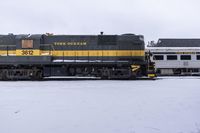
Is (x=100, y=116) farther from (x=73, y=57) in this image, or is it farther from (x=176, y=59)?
(x=176, y=59)

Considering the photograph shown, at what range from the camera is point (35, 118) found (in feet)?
20.5

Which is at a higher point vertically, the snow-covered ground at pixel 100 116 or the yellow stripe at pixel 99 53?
the yellow stripe at pixel 99 53

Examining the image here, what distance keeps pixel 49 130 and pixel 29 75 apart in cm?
1621

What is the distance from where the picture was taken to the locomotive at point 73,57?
21.2 m

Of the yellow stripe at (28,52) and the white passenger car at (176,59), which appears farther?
the white passenger car at (176,59)

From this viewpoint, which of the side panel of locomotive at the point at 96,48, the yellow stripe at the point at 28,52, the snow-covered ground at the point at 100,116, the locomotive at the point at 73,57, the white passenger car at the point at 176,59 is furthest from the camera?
the white passenger car at the point at 176,59

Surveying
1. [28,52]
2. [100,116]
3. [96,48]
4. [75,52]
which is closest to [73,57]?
[75,52]

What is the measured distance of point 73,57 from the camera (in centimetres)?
2183

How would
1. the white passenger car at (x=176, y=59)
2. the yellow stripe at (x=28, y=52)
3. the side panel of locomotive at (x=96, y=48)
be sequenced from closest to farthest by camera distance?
the yellow stripe at (x=28, y=52) → the side panel of locomotive at (x=96, y=48) → the white passenger car at (x=176, y=59)

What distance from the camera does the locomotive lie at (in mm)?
21172

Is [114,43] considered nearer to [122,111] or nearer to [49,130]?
[122,111]

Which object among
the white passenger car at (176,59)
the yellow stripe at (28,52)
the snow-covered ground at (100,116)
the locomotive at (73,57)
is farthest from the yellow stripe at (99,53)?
the snow-covered ground at (100,116)

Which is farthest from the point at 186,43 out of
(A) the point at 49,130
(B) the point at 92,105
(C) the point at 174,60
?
(A) the point at 49,130

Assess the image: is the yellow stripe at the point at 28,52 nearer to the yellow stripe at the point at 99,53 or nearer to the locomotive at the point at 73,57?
the locomotive at the point at 73,57
